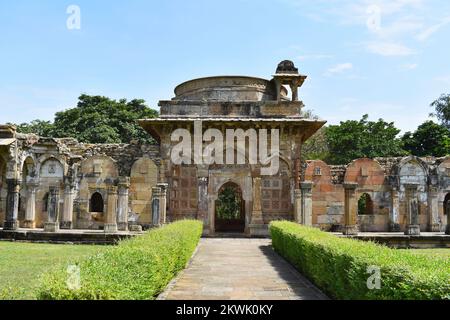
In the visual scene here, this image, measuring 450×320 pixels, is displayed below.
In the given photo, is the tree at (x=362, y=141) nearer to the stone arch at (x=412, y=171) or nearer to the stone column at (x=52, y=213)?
the stone arch at (x=412, y=171)

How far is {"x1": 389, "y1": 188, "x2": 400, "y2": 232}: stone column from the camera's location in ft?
73.5

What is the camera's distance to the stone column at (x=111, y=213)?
60.6 ft

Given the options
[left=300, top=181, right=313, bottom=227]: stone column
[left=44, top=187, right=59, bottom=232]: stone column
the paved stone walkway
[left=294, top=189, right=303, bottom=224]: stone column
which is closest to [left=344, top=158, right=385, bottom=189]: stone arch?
[left=294, top=189, right=303, bottom=224]: stone column

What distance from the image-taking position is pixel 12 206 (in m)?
19.5

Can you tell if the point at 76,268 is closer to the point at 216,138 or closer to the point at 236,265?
the point at 236,265

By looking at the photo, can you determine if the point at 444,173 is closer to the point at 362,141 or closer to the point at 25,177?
the point at 362,141

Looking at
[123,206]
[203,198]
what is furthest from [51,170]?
[203,198]

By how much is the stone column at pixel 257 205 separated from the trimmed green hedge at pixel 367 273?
10320 millimetres

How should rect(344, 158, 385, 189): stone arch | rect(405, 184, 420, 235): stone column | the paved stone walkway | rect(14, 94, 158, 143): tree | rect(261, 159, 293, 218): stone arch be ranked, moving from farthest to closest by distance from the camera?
rect(14, 94, 158, 143): tree → rect(344, 158, 385, 189): stone arch → rect(261, 159, 293, 218): stone arch → rect(405, 184, 420, 235): stone column → the paved stone walkway

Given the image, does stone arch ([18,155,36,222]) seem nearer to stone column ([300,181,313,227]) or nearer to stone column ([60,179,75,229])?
stone column ([60,179,75,229])

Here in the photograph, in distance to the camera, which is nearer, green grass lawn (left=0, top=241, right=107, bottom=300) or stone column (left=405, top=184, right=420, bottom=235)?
green grass lawn (left=0, top=241, right=107, bottom=300)

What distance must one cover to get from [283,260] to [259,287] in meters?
4.21

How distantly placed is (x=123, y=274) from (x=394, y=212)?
778 inches

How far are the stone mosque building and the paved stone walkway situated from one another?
21.8ft
